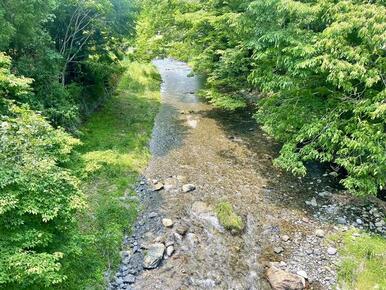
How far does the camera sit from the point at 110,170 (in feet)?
52.5

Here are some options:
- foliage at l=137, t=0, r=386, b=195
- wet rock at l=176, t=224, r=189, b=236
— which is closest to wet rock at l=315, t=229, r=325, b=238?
foliage at l=137, t=0, r=386, b=195

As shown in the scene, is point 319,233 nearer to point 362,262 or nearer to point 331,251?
point 331,251

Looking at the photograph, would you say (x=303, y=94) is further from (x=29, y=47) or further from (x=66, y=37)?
(x=66, y=37)

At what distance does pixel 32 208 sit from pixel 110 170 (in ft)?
28.3

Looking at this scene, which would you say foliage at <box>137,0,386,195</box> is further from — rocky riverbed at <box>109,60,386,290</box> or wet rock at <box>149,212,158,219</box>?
wet rock at <box>149,212,158,219</box>

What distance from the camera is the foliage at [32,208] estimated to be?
22.9ft

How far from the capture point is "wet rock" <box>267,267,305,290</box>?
33.1 ft

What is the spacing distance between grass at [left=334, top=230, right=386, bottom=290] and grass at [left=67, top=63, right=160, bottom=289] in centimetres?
766

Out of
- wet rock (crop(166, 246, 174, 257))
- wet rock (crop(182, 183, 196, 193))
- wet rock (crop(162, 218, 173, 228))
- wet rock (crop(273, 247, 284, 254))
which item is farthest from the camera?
wet rock (crop(182, 183, 196, 193))

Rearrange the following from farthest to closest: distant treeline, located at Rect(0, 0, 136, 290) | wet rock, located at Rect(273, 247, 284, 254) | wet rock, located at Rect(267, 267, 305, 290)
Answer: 1. wet rock, located at Rect(273, 247, 284, 254)
2. wet rock, located at Rect(267, 267, 305, 290)
3. distant treeline, located at Rect(0, 0, 136, 290)

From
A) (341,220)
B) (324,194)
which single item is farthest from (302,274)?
(324,194)

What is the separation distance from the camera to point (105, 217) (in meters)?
12.7

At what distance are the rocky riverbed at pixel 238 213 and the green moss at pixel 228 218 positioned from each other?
0.23m

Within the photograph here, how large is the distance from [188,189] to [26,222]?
831 centimetres
